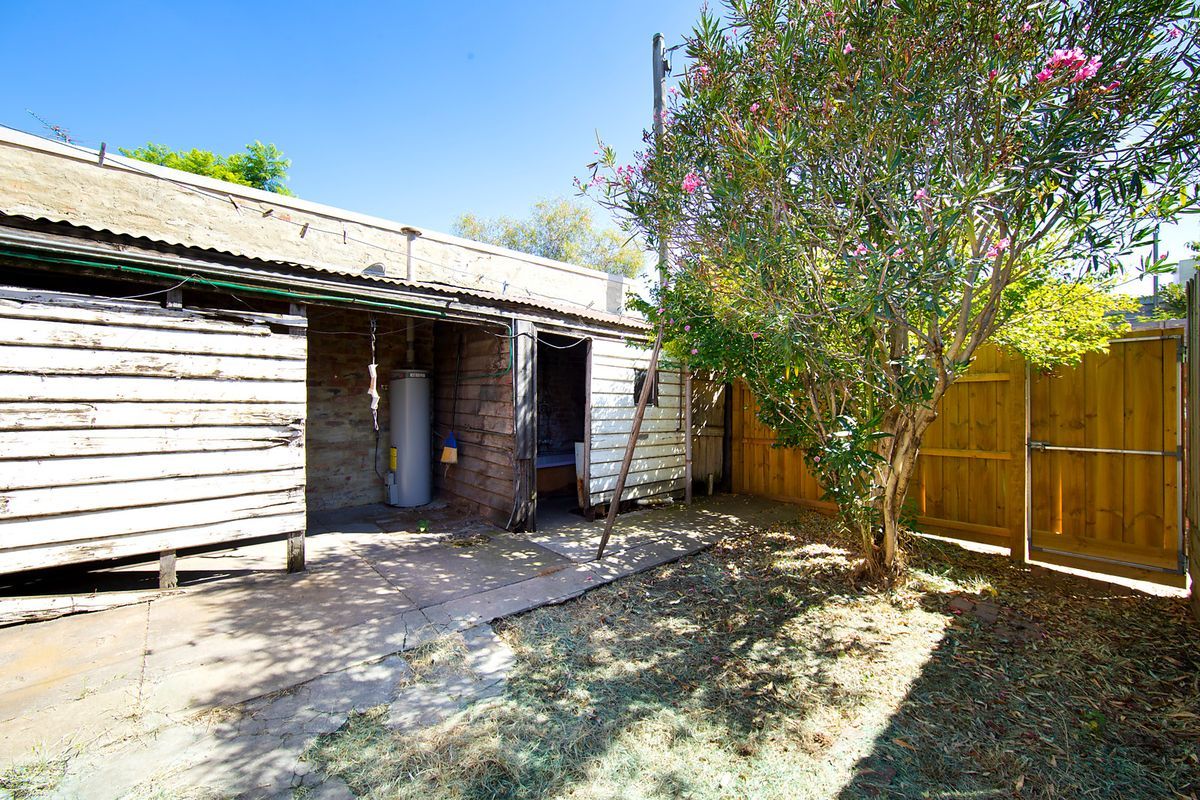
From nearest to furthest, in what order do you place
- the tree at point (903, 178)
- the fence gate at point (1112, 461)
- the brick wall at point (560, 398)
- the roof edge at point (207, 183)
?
the tree at point (903, 178)
the fence gate at point (1112, 461)
the roof edge at point (207, 183)
the brick wall at point (560, 398)

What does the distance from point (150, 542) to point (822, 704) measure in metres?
4.67

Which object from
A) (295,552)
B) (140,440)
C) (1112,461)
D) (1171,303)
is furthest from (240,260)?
(1171,303)

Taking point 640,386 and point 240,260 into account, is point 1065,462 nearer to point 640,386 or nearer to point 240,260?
point 640,386

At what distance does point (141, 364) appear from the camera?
11.8ft

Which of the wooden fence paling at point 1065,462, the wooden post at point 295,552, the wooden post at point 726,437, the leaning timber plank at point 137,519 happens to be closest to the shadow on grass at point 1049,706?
the wooden fence paling at point 1065,462

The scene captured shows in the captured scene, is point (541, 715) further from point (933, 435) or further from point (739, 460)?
point (739, 460)

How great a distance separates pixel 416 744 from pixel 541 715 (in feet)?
1.88

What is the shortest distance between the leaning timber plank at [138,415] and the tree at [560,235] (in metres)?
19.9

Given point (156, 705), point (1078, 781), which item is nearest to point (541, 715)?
point (156, 705)

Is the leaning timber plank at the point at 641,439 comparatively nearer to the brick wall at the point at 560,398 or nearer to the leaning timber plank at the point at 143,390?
the brick wall at the point at 560,398

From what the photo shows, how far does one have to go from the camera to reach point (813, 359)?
3.33 m

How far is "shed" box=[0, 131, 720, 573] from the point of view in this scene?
3.29 meters

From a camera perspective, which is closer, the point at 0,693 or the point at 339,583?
the point at 0,693

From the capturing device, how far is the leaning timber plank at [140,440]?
10.5 feet
